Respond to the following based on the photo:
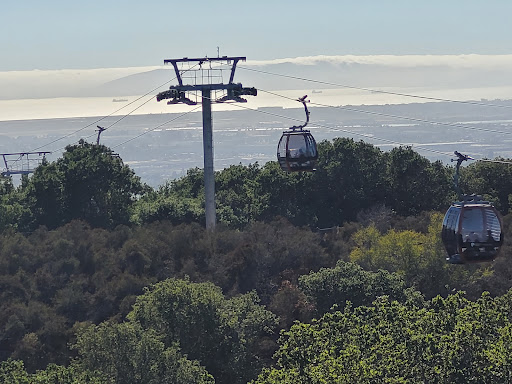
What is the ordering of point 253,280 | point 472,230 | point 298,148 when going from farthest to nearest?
point 253,280, point 298,148, point 472,230

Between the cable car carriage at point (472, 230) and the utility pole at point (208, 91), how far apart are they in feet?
78.9

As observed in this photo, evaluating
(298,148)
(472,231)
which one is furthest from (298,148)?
(472,231)

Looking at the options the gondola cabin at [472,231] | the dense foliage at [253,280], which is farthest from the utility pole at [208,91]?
→ the gondola cabin at [472,231]

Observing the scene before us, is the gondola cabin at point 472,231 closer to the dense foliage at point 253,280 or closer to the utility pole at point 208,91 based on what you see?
the dense foliage at point 253,280

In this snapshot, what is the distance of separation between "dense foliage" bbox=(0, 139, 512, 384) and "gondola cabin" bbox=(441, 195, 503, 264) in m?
2.11

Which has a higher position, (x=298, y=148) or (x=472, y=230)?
(x=298, y=148)

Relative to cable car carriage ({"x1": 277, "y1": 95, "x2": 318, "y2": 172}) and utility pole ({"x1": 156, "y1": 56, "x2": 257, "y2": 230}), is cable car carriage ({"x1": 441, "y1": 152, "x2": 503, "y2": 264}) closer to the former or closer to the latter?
cable car carriage ({"x1": 277, "y1": 95, "x2": 318, "y2": 172})

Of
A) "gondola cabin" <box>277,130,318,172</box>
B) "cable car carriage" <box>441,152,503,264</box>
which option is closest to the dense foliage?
"cable car carriage" <box>441,152,503,264</box>

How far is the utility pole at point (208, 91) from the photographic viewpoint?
53.6 meters

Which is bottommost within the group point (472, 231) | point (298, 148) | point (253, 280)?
point (253, 280)

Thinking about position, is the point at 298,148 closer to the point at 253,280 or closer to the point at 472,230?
the point at 253,280

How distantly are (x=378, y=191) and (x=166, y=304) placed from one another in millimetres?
28800

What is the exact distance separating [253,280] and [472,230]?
18528 millimetres

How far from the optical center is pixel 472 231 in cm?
3030
